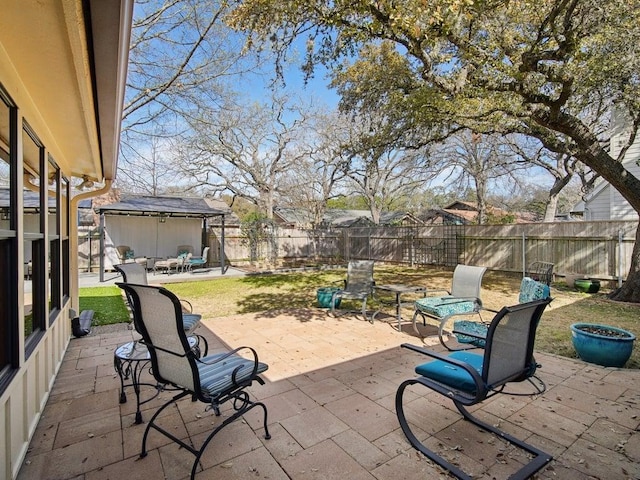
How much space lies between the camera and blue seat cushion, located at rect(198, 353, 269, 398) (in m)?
2.09

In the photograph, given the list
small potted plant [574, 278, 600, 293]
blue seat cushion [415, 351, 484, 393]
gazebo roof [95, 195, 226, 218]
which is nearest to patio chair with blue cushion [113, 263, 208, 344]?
blue seat cushion [415, 351, 484, 393]

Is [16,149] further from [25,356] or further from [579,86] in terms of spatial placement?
[579,86]

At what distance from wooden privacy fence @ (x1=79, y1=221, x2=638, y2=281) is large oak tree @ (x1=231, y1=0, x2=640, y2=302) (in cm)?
183

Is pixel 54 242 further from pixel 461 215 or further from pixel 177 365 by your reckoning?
pixel 461 215

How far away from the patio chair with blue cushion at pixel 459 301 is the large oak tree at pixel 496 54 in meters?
3.16

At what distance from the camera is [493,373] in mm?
2084

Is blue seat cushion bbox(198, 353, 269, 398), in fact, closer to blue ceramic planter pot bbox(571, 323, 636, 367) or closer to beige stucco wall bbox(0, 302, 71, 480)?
beige stucco wall bbox(0, 302, 71, 480)

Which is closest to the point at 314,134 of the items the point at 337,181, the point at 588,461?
the point at 337,181

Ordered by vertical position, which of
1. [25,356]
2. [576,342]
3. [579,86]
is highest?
[579,86]

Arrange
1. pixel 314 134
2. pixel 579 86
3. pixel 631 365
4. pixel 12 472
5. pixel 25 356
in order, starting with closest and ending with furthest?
pixel 12 472, pixel 25 356, pixel 631 365, pixel 579 86, pixel 314 134

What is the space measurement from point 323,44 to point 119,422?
656 cm

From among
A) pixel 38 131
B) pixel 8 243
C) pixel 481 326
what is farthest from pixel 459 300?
pixel 38 131

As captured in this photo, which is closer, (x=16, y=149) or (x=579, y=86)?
(x=16, y=149)

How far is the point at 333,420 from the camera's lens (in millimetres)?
2555
